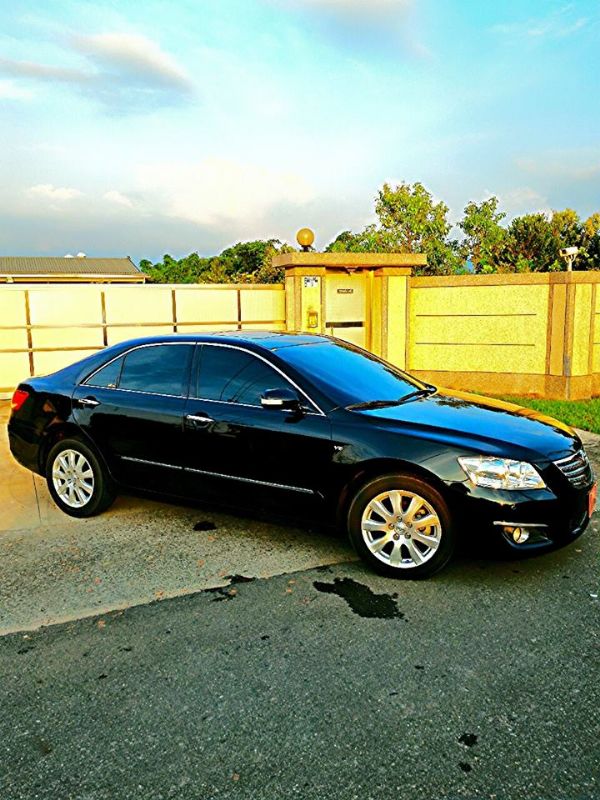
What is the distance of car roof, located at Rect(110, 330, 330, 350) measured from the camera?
5070mm

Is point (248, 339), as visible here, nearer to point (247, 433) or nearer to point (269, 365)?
point (269, 365)

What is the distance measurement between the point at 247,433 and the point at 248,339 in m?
0.85

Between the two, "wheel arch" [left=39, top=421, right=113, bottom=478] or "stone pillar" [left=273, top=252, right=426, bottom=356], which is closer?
"wheel arch" [left=39, top=421, right=113, bottom=478]

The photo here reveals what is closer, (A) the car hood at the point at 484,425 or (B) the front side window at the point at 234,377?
(A) the car hood at the point at 484,425

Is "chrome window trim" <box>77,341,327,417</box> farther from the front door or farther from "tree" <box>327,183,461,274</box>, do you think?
"tree" <box>327,183,461,274</box>

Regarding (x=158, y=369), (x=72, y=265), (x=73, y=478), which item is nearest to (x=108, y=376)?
(x=158, y=369)

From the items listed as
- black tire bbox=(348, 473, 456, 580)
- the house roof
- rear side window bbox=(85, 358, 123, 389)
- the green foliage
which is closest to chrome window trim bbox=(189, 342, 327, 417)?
black tire bbox=(348, 473, 456, 580)

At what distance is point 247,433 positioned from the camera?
4.64 m

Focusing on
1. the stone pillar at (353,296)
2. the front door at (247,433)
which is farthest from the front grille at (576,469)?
the stone pillar at (353,296)

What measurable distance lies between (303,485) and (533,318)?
25.9 feet

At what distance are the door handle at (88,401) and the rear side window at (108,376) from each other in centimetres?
13

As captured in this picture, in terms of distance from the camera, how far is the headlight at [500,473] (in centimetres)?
398

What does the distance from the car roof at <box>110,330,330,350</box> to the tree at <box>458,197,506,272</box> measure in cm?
3582

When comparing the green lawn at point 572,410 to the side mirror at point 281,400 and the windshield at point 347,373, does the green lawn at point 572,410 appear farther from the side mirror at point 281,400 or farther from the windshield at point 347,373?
the side mirror at point 281,400
